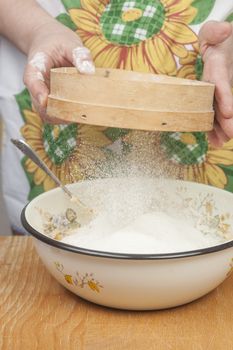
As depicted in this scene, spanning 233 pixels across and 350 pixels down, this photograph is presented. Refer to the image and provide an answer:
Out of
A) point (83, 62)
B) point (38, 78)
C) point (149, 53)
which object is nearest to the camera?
point (83, 62)

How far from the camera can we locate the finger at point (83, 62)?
29.3 inches

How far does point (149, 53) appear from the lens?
3.31 ft

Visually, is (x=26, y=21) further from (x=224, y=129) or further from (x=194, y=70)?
(x=224, y=129)

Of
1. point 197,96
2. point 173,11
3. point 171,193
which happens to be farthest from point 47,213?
point 173,11

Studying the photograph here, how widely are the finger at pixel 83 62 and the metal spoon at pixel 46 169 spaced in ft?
0.46

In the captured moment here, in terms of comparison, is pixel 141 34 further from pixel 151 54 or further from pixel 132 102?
pixel 132 102

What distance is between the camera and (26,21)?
3.40ft

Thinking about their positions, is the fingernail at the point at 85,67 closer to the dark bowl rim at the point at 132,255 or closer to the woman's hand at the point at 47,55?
the woman's hand at the point at 47,55

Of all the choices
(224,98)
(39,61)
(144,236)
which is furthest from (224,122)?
(39,61)

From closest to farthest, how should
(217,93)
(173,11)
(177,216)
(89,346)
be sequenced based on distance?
(89,346)
(217,93)
(177,216)
(173,11)

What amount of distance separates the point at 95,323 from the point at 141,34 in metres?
0.50

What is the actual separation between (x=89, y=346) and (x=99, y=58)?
52 centimetres

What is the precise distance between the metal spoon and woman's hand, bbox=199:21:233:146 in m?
0.21

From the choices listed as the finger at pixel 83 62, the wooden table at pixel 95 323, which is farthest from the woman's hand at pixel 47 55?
the wooden table at pixel 95 323
